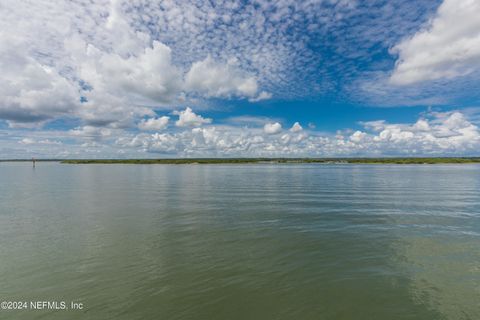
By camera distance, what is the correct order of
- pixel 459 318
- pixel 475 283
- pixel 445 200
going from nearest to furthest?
1. pixel 459 318
2. pixel 475 283
3. pixel 445 200

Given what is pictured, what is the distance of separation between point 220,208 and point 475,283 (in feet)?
80.5

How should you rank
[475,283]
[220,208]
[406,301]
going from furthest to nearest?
[220,208], [475,283], [406,301]

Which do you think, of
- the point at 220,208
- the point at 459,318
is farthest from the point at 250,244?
the point at 220,208

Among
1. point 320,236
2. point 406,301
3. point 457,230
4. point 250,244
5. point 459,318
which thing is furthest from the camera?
point 457,230

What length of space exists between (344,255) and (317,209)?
14.8 metres

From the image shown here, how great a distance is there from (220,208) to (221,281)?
1939cm

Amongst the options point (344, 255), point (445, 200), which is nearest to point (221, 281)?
point (344, 255)

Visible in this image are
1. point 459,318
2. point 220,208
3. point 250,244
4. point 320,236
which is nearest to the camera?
point 459,318

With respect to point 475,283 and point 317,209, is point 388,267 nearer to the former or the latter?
point 475,283

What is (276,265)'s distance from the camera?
15398 millimetres

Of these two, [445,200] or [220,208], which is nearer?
[220,208]

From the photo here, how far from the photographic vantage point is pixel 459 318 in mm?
10344

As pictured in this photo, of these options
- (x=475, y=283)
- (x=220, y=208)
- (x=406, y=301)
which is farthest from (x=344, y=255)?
(x=220, y=208)

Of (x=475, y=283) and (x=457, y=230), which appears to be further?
(x=457, y=230)
